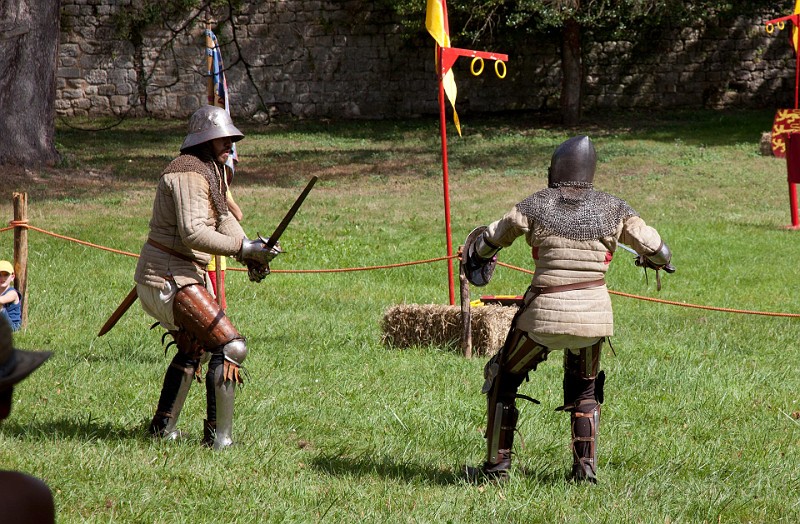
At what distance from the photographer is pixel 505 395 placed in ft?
15.8

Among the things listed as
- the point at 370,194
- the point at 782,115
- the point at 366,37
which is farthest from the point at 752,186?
the point at 366,37

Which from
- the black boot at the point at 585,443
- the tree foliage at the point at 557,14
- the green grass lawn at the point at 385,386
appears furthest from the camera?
the tree foliage at the point at 557,14

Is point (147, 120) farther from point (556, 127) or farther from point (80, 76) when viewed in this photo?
point (556, 127)

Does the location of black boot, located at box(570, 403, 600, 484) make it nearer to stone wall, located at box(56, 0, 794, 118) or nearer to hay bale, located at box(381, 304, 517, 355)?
hay bale, located at box(381, 304, 517, 355)

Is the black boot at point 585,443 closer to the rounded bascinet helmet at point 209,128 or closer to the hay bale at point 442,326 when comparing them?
the rounded bascinet helmet at point 209,128

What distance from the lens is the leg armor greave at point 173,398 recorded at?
18.0 feet

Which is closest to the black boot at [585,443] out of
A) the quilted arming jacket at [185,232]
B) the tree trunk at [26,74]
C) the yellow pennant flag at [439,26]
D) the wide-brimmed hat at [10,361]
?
the quilted arming jacket at [185,232]

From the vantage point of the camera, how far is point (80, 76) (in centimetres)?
2606

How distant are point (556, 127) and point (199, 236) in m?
20.0

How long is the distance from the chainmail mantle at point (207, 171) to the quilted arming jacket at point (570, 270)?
1437mm

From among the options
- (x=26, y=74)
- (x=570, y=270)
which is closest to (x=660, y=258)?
(x=570, y=270)

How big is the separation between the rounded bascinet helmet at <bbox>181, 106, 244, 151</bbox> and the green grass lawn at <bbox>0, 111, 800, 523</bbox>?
5.06 ft

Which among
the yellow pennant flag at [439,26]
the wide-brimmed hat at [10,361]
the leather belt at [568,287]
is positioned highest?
the yellow pennant flag at [439,26]

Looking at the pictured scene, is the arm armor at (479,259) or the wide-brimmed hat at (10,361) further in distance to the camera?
the arm armor at (479,259)
